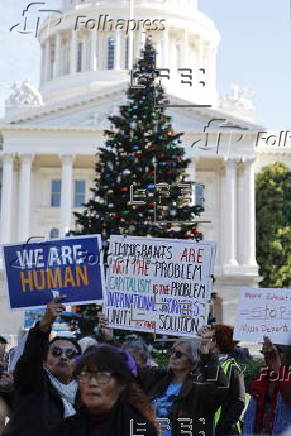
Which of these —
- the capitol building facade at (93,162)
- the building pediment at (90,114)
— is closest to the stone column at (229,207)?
the capitol building facade at (93,162)

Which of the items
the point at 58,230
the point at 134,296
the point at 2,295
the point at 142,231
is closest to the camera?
the point at 134,296

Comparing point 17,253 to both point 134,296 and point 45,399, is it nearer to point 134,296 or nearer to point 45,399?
point 134,296

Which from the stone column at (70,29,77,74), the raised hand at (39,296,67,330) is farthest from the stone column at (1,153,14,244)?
the raised hand at (39,296,67,330)

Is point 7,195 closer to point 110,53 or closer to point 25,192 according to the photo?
point 25,192

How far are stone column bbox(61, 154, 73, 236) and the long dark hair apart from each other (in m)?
46.4

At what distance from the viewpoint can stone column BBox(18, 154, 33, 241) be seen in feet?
165

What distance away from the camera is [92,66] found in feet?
202

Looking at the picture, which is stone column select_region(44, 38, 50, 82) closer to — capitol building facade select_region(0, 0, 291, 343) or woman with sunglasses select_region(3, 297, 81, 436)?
capitol building facade select_region(0, 0, 291, 343)

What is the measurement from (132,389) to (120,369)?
0.11m

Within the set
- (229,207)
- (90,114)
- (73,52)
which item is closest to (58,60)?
(73,52)

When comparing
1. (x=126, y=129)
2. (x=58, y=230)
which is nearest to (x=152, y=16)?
(x=58, y=230)

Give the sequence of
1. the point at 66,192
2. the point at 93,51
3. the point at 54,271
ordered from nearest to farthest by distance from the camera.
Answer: the point at 54,271
the point at 66,192
the point at 93,51

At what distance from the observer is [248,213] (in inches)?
2002

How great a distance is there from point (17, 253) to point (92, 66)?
184 feet
